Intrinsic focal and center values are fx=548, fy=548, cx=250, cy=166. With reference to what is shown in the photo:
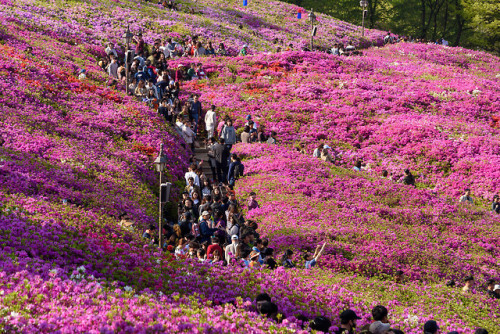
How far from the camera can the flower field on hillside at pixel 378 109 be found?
29.2 m

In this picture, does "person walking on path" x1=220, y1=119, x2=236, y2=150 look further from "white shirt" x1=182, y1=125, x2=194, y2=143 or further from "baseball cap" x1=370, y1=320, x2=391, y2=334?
"baseball cap" x1=370, y1=320, x2=391, y2=334

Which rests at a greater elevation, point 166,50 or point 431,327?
point 166,50

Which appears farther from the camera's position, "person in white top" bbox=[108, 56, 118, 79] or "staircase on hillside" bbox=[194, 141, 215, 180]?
"person in white top" bbox=[108, 56, 118, 79]

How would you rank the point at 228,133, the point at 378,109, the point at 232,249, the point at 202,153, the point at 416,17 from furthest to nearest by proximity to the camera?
1. the point at 416,17
2. the point at 378,109
3. the point at 202,153
4. the point at 228,133
5. the point at 232,249

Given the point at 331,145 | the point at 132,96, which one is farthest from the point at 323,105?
Answer: the point at 132,96

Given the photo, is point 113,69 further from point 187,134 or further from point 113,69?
point 187,134

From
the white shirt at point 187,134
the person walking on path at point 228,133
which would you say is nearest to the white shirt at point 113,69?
the white shirt at point 187,134

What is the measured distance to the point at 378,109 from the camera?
117ft

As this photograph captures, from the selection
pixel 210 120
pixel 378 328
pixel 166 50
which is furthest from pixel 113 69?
pixel 378 328

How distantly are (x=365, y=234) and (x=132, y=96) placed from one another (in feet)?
56.4

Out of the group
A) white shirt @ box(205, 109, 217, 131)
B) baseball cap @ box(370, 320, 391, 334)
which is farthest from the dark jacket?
baseball cap @ box(370, 320, 391, 334)

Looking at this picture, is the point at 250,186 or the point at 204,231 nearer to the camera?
the point at 204,231

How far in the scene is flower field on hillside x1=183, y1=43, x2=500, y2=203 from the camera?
29156mm

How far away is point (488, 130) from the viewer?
1294 inches
